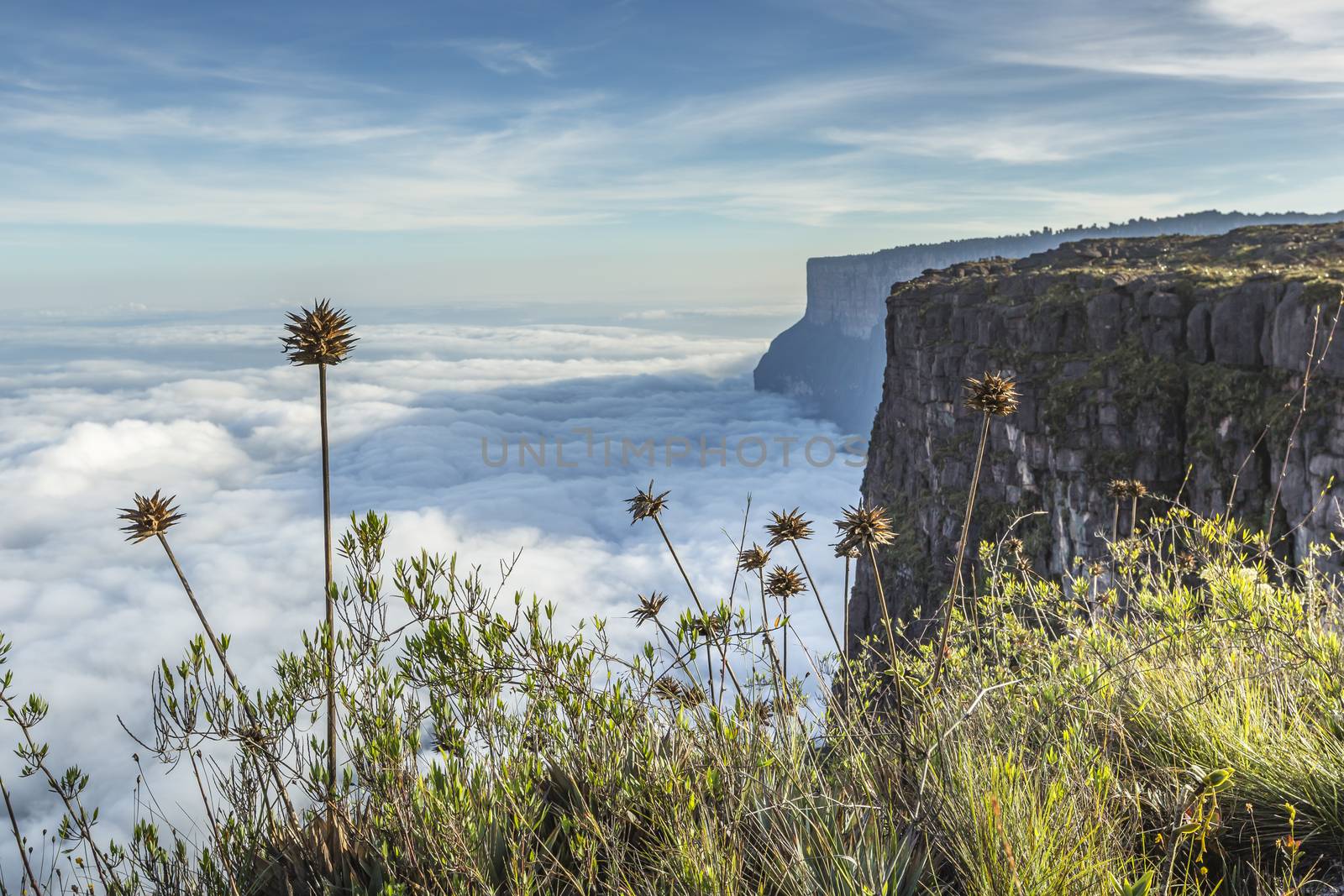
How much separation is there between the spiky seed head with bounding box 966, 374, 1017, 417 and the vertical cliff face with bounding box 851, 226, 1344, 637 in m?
17.7

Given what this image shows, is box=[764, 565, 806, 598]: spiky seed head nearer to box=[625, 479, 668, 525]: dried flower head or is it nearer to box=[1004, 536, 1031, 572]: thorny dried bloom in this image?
box=[625, 479, 668, 525]: dried flower head

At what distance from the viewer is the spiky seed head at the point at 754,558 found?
4.81m

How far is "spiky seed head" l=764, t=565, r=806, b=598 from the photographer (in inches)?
199

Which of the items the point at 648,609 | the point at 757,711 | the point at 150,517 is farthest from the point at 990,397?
the point at 150,517

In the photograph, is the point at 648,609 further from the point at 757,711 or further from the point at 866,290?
the point at 866,290

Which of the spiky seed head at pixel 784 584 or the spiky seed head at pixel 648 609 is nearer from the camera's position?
the spiky seed head at pixel 648 609

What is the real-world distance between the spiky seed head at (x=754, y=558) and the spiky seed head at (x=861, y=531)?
1.41ft

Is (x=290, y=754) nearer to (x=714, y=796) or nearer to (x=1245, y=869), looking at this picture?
(x=714, y=796)

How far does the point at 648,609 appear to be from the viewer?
4809 millimetres

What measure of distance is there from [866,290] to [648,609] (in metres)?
137

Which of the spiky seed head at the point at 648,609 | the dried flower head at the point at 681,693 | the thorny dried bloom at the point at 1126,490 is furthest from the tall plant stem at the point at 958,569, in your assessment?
the thorny dried bloom at the point at 1126,490

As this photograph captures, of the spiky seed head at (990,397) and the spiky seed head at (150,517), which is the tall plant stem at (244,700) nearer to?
the spiky seed head at (150,517)

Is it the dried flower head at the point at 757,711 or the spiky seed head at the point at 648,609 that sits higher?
the spiky seed head at the point at 648,609

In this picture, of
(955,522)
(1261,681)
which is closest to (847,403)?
(955,522)
